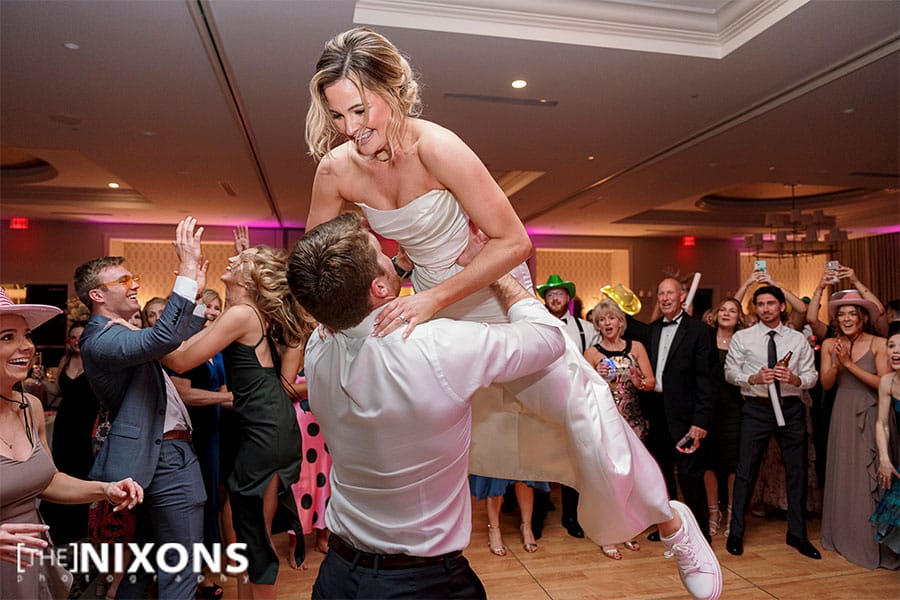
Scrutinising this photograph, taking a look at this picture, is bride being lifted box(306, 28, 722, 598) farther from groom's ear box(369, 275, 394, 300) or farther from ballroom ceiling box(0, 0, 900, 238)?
ballroom ceiling box(0, 0, 900, 238)

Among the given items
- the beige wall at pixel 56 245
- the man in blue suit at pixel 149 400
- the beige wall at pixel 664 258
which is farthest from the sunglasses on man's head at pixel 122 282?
the beige wall at pixel 664 258

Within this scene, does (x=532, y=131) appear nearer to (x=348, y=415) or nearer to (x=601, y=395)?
(x=601, y=395)

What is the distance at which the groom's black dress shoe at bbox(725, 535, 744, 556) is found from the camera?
13.8 feet

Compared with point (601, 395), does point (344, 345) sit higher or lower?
higher

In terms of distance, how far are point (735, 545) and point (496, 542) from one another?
1540 millimetres

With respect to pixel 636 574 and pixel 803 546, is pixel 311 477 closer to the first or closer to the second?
pixel 636 574

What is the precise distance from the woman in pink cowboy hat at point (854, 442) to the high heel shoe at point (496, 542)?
2.14 meters

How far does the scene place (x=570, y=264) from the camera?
1519 centimetres

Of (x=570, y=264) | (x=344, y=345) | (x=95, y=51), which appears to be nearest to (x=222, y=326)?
(x=344, y=345)

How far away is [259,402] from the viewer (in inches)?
109

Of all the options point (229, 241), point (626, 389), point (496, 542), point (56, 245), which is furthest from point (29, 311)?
point (56, 245)

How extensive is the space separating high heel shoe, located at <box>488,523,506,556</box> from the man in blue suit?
212 cm

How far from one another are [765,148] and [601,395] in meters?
6.11

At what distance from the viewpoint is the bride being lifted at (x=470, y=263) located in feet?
5.07
